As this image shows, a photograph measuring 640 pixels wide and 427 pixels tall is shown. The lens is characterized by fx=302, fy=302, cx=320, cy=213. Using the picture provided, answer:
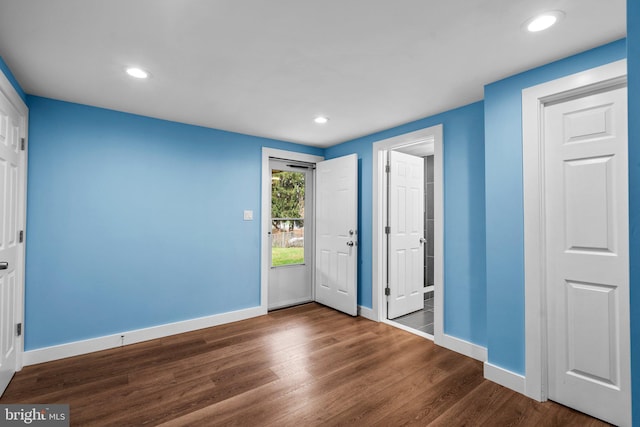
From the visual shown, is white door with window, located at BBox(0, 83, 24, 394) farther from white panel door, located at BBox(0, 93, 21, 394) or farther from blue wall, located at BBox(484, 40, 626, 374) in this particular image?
blue wall, located at BBox(484, 40, 626, 374)

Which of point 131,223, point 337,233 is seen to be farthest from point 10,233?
point 337,233

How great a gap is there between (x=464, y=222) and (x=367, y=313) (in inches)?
66.3

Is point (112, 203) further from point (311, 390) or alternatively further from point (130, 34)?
point (311, 390)

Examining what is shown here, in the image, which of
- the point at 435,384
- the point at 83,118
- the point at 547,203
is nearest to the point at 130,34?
the point at 83,118

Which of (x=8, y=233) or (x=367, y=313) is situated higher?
(x=8, y=233)

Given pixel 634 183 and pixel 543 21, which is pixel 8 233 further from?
pixel 543 21

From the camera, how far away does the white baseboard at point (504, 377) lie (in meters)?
2.16

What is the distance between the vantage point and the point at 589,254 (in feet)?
6.31

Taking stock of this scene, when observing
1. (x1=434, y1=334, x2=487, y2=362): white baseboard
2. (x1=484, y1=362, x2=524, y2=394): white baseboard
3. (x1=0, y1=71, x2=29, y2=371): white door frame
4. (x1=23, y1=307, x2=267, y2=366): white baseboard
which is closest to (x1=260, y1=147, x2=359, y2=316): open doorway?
(x1=23, y1=307, x2=267, y2=366): white baseboard

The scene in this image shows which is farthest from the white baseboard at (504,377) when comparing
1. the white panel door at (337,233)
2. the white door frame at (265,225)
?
the white door frame at (265,225)

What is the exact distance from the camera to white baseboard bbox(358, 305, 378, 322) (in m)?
3.68

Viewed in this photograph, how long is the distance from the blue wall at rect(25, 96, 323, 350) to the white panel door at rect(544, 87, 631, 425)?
3018 mm

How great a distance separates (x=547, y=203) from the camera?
6.82 ft

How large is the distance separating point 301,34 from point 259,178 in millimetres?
2322
